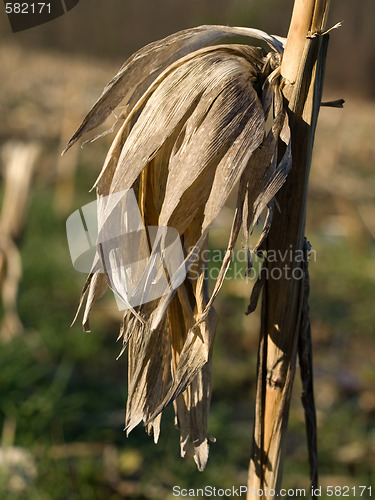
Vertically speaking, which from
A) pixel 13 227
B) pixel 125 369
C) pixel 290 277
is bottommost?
pixel 125 369

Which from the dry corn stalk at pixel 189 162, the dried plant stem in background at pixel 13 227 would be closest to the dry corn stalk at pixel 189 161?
the dry corn stalk at pixel 189 162

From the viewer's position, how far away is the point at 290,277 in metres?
0.50

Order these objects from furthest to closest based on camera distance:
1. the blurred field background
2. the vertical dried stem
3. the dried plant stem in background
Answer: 1. the dried plant stem in background
2. the blurred field background
3. the vertical dried stem

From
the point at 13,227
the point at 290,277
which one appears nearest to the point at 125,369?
the point at 13,227

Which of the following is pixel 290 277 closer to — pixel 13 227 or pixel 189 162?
pixel 189 162

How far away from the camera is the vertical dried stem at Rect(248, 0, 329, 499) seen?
0.44 metres

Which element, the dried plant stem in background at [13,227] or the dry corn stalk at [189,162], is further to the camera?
the dried plant stem in background at [13,227]

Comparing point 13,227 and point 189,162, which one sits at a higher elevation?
point 189,162

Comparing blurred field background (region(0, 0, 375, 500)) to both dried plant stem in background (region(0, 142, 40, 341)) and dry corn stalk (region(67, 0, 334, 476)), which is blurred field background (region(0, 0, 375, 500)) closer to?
dried plant stem in background (region(0, 142, 40, 341))

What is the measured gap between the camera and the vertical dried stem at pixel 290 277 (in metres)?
0.44

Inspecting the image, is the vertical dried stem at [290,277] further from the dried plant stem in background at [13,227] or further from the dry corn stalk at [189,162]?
the dried plant stem in background at [13,227]

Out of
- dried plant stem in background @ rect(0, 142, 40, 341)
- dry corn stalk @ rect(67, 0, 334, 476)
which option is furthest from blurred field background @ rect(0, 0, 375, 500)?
Answer: dry corn stalk @ rect(67, 0, 334, 476)

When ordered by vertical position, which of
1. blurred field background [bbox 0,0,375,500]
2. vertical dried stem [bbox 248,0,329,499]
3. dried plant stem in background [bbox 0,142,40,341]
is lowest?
blurred field background [bbox 0,0,375,500]

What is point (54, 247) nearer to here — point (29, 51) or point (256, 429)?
point (256, 429)
